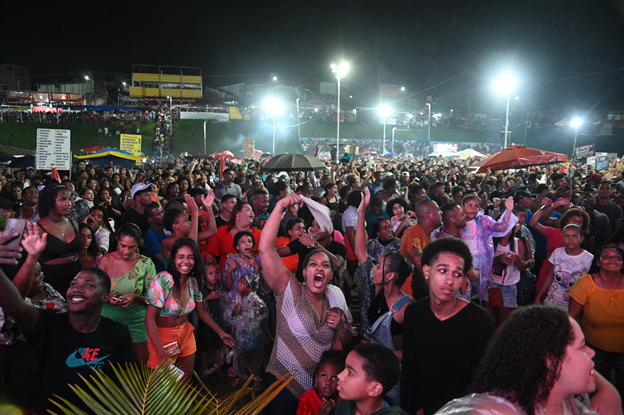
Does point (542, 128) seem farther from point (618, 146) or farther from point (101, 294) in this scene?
point (101, 294)

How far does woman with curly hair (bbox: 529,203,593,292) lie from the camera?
4734 mm

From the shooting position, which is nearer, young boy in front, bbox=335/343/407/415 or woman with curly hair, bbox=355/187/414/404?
young boy in front, bbox=335/343/407/415

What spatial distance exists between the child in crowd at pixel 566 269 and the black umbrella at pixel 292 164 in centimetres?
522

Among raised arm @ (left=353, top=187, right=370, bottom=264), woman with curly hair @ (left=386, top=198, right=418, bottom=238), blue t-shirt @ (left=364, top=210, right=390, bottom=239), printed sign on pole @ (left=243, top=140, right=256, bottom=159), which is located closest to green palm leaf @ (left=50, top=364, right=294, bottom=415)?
raised arm @ (left=353, top=187, right=370, bottom=264)

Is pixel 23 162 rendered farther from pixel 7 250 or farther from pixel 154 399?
pixel 154 399

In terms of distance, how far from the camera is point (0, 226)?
9.04ft

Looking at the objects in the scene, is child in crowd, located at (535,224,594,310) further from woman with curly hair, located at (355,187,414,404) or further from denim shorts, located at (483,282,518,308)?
woman with curly hair, located at (355,187,414,404)

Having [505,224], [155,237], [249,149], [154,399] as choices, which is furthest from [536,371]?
[249,149]

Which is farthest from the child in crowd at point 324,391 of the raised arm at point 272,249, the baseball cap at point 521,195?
the baseball cap at point 521,195

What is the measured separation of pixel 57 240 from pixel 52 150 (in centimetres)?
629

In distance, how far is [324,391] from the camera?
2633 mm

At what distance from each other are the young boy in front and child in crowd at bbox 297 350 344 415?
0.37m

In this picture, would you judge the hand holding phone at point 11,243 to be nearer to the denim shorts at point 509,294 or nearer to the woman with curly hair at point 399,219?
the woman with curly hair at point 399,219

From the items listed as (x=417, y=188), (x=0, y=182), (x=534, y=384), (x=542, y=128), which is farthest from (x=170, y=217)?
(x=542, y=128)
